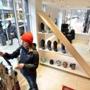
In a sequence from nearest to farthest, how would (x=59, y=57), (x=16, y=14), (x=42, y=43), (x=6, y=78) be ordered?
(x=6, y=78)
(x=16, y=14)
(x=59, y=57)
(x=42, y=43)

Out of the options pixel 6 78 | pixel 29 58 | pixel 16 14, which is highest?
pixel 16 14

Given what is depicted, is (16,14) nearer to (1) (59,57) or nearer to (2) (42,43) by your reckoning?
(2) (42,43)

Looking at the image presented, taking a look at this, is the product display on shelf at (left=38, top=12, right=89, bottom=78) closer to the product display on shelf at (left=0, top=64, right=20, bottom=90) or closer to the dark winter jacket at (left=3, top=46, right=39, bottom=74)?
the dark winter jacket at (left=3, top=46, right=39, bottom=74)

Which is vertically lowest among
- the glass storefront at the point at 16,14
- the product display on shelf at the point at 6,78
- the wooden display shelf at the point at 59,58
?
the wooden display shelf at the point at 59,58

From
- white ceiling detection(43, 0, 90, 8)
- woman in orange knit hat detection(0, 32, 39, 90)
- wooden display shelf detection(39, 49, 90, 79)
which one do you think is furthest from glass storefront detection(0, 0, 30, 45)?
woman in orange knit hat detection(0, 32, 39, 90)

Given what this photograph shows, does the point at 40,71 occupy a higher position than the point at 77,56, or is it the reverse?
the point at 77,56

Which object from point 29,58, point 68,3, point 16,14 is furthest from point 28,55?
→ point 68,3

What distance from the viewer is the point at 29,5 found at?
3121mm

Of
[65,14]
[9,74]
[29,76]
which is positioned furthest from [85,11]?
[9,74]

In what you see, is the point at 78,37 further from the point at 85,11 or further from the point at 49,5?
the point at 49,5

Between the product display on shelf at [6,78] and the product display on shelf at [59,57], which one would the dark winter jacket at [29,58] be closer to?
the product display on shelf at [6,78]

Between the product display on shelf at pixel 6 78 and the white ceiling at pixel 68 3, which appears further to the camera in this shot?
the white ceiling at pixel 68 3

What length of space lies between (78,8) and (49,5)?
800 millimetres

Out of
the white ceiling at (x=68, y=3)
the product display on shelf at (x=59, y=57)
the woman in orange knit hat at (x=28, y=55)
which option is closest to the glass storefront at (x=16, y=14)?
the product display on shelf at (x=59, y=57)
